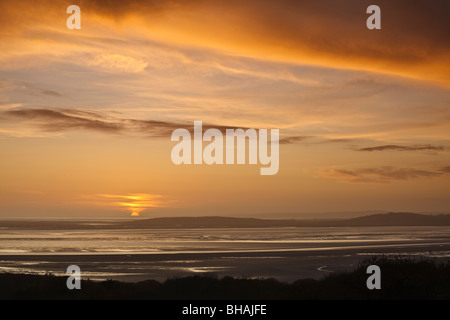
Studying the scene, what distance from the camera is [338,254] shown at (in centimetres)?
5241

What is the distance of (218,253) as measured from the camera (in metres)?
53.8

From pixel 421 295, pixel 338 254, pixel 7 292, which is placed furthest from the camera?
pixel 338 254

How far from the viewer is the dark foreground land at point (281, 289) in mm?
22703

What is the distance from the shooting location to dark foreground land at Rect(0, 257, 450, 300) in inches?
894

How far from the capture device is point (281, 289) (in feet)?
78.5
